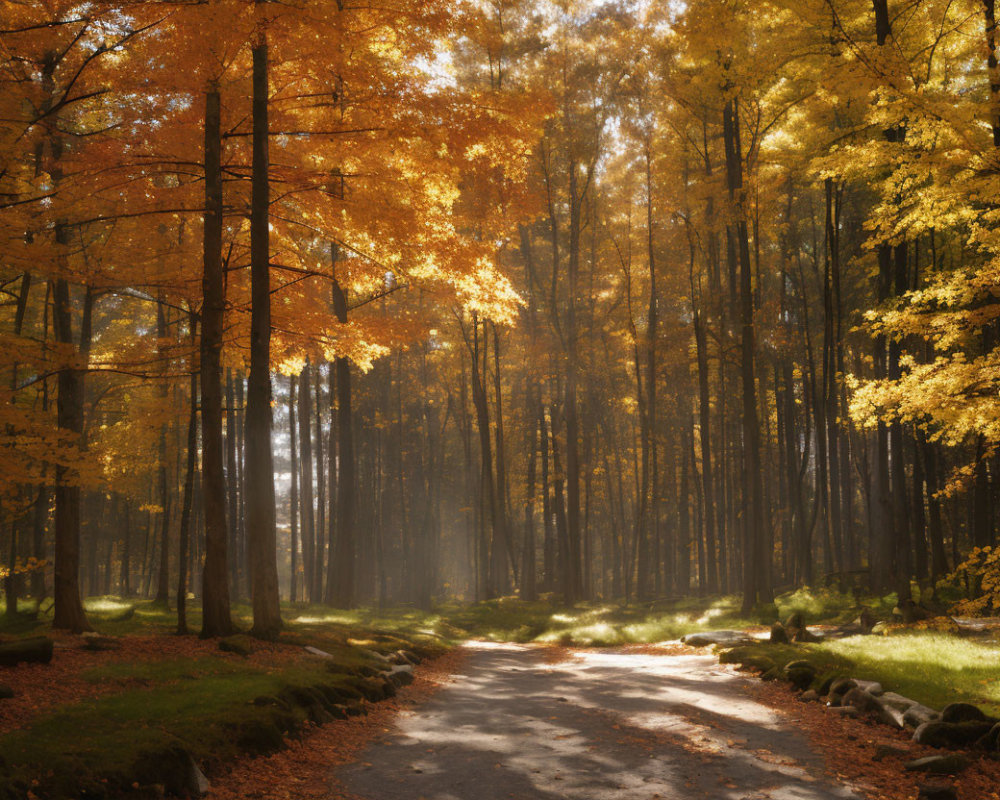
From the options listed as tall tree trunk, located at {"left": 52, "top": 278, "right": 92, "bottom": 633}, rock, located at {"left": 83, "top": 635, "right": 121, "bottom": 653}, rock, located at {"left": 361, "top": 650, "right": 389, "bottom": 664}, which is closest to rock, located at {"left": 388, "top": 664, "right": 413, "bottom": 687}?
rock, located at {"left": 361, "top": 650, "right": 389, "bottom": 664}

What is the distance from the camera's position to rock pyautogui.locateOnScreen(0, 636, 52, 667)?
7.86 meters

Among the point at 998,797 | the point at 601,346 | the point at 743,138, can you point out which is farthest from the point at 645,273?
the point at 998,797

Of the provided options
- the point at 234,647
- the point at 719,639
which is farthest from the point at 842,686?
the point at 234,647

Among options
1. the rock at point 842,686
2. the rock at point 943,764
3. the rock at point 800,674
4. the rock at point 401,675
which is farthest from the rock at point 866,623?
the rock at point 943,764

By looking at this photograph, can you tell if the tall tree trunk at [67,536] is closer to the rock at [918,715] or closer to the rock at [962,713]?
the rock at [918,715]

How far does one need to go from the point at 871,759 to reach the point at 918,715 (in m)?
1.07

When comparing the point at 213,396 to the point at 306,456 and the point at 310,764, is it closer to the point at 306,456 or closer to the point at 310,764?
the point at 310,764

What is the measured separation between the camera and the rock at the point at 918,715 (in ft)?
23.1

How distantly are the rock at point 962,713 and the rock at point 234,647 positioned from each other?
25.9ft

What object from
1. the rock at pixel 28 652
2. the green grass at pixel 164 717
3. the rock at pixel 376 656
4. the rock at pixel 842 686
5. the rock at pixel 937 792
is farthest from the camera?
the rock at pixel 376 656

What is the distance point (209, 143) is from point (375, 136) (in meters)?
2.46

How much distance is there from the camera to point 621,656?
14758mm

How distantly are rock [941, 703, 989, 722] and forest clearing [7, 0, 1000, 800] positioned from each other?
0.15ft

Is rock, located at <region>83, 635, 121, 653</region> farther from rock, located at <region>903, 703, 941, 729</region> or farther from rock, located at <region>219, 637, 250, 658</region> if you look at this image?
rock, located at <region>903, 703, 941, 729</region>
